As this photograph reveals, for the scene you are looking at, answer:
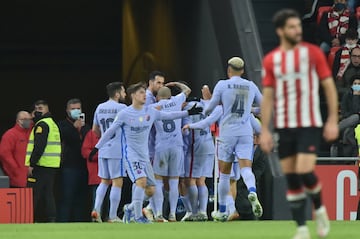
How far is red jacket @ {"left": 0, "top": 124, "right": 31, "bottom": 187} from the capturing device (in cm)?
2280

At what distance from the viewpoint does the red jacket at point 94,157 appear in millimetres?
22578

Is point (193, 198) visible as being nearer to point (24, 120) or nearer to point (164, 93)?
point (164, 93)

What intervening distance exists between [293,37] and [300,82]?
0.45 metres

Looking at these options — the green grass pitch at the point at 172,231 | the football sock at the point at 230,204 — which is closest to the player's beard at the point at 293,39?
the green grass pitch at the point at 172,231

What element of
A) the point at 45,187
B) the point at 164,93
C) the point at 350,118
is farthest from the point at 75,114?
the point at 350,118

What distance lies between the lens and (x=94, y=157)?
2253cm

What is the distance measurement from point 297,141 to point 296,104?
36 centimetres

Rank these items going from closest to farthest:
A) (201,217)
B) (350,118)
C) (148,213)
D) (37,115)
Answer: (148,213), (201,217), (350,118), (37,115)

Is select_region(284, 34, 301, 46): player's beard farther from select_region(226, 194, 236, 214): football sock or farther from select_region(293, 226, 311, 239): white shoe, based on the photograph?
select_region(226, 194, 236, 214): football sock

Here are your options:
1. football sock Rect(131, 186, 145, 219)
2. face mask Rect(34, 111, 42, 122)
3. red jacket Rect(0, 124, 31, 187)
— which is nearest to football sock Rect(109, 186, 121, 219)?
football sock Rect(131, 186, 145, 219)

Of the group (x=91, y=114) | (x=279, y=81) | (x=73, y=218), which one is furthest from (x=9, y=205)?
(x=91, y=114)

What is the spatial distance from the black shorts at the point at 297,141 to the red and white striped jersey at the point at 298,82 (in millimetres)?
59

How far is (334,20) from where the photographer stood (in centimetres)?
2516

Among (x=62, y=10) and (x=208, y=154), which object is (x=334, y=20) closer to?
(x=208, y=154)
